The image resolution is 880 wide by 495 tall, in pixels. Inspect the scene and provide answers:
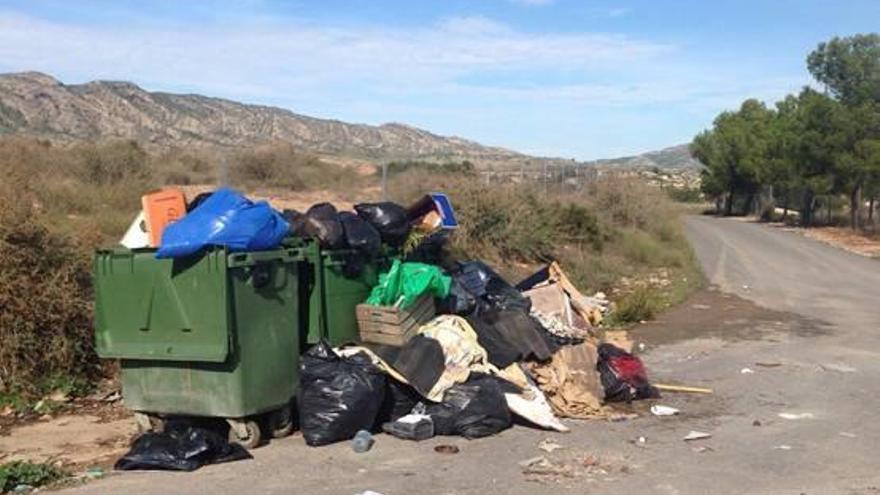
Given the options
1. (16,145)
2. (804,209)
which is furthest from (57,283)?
(804,209)

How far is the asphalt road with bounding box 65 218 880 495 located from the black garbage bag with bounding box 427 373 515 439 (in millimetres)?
101

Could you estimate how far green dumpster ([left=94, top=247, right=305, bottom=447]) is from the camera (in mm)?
6762

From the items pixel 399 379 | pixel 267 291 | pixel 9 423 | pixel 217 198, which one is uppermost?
pixel 217 198

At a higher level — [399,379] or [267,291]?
[267,291]

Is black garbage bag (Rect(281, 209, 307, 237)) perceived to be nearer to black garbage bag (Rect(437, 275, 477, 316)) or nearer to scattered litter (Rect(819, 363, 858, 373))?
black garbage bag (Rect(437, 275, 477, 316))

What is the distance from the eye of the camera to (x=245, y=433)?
6.91m

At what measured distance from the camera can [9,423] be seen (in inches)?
307

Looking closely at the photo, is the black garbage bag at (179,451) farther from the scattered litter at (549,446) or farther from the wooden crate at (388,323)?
the scattered litter at (549,446)

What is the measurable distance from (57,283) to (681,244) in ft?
69.8

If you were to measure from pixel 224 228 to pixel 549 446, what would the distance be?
2.79 m

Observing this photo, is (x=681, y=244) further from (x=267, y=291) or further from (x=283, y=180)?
(x=267, y=291)

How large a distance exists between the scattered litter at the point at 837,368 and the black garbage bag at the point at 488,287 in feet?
12.0

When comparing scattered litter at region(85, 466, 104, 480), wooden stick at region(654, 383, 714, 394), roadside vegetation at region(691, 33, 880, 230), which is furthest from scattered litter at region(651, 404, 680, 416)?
roadside vegetation at region(691, 33, 880, 230)

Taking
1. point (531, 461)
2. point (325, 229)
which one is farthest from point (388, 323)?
point (531, 461)
